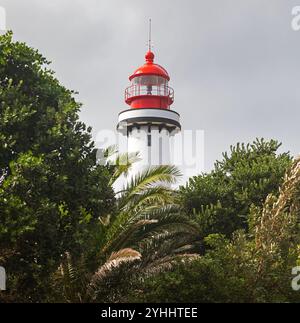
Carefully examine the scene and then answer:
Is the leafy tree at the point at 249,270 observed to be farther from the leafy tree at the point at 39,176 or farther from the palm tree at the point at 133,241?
the leafy tree at the point at 39,176

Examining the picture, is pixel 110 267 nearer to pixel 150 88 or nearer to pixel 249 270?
pixel 249 270

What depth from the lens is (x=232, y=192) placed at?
96.0 feet

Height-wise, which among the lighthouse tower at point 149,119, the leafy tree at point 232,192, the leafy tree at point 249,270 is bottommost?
the leafy tree at point 249,270

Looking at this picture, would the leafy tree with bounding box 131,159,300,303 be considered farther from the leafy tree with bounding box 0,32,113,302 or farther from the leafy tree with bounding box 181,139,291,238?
the leafy tree with bounding box 181,139,291,238

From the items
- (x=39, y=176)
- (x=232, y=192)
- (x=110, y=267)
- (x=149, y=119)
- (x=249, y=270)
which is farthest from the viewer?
(x=149, y=119)

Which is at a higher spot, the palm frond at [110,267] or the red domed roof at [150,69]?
the red domed roof at [150,69]

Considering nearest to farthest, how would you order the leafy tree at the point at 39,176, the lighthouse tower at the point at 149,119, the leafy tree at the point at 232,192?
the leafy tree at the point at 39,176
the leafy tree at the point at 232,192
the lighthouse tower at the point at 149,119

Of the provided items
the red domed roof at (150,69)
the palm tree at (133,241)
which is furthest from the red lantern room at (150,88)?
the palm tree at (133,241)

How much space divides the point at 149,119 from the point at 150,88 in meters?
3.41

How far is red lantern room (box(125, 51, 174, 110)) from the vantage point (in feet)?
134

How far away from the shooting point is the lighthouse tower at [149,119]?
39.9 meters

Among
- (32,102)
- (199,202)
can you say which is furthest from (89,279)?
(199,202)

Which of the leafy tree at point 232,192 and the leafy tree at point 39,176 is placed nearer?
the leafy tree at point 39,176

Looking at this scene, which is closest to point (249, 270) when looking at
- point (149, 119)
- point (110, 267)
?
point (110, 267)
